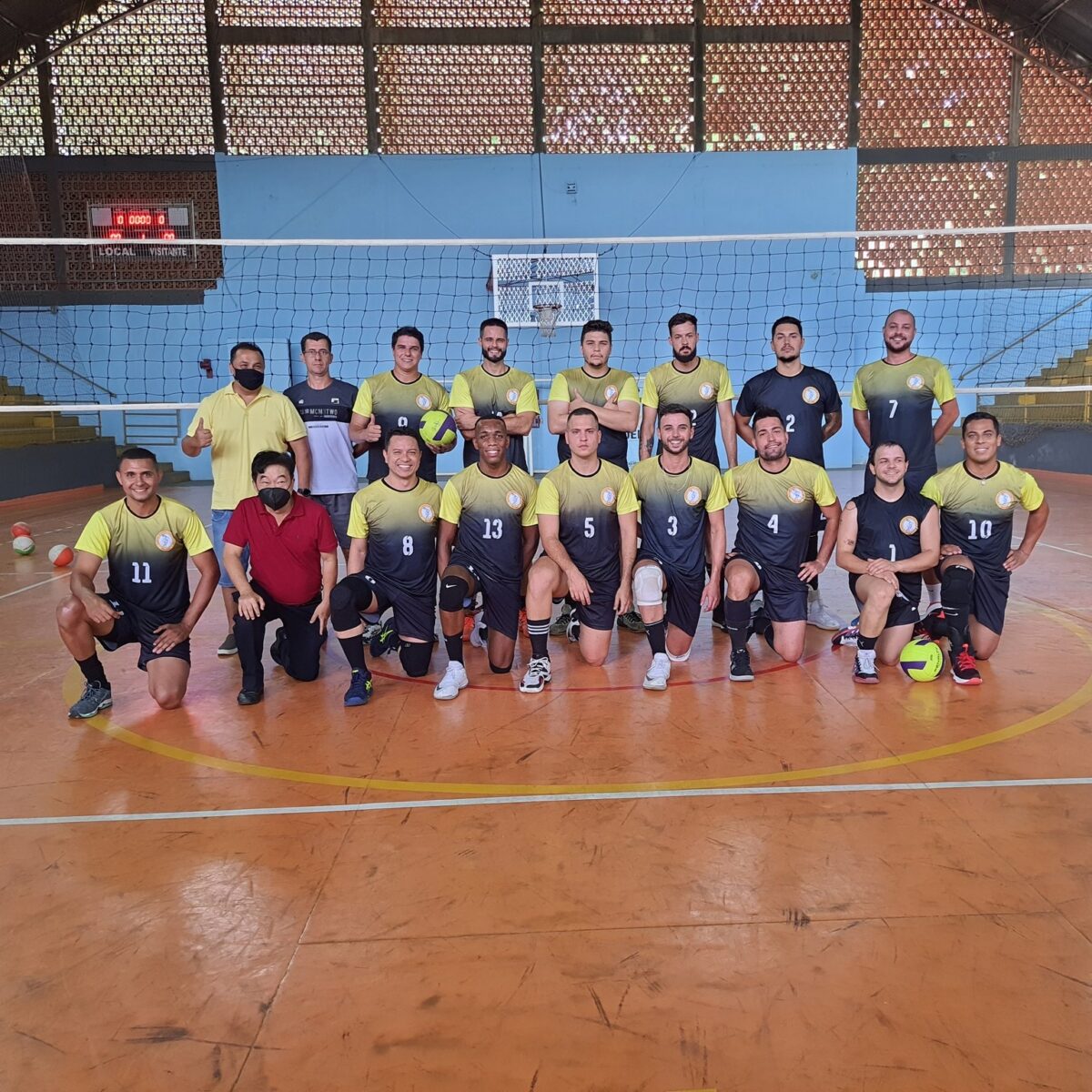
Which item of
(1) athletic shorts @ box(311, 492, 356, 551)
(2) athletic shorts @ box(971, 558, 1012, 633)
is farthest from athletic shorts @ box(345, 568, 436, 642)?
(2) athletic shorts @ box(971, 558, 1012, 633)

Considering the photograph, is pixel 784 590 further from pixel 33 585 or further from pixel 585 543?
pixel 33 585

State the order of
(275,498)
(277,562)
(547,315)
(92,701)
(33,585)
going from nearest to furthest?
(92,701) < (275,498) < (277,562) < (33,585) < (547,315)

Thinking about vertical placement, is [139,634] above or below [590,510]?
below

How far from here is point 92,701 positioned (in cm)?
392

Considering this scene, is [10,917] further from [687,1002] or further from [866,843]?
[866,843]

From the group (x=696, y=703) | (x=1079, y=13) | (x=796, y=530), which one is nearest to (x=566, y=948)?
(x=696, y=703)

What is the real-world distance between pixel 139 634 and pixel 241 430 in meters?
1.23

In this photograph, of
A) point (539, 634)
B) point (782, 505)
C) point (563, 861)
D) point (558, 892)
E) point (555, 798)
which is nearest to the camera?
point (558, 892)

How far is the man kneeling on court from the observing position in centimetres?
404

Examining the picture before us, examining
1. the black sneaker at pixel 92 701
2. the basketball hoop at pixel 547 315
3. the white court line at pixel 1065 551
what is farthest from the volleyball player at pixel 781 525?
the basketball hoop at pixel 547 315

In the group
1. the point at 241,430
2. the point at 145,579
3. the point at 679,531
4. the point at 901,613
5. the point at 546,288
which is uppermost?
the point at 546,288

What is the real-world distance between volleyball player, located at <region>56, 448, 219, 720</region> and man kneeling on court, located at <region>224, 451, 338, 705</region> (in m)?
0.19

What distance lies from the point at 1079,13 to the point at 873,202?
409 centimetres

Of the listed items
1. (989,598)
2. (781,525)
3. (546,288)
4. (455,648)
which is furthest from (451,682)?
(546,288)
